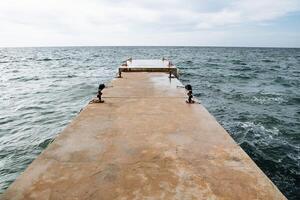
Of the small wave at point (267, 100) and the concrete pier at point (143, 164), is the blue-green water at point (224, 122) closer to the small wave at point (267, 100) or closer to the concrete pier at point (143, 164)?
the small wave at point (267, 100)

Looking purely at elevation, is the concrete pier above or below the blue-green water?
above

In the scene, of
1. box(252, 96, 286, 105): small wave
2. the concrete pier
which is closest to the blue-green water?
box(252, 96, 286, 105): small wave

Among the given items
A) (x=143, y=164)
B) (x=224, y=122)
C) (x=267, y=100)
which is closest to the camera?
(x=143, y=164)

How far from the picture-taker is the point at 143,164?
132 inches

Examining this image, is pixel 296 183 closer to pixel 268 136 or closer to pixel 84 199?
pixel 268 136

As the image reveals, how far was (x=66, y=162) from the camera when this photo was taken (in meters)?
3.42

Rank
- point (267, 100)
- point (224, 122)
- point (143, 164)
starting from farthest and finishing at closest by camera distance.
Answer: point (267, 100), point (224, 122), point (143, 164)

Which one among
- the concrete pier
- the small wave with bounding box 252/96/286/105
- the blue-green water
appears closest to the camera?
the concrete pier

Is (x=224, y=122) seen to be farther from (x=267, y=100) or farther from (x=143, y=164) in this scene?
(x=143, y=164)

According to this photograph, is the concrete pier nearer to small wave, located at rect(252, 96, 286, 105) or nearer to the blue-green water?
the blue-green water

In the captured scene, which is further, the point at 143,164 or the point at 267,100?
the point at 267,100

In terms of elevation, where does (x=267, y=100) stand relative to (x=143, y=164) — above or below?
below

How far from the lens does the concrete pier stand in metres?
2.73

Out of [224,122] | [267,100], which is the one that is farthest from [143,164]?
[267,100]
